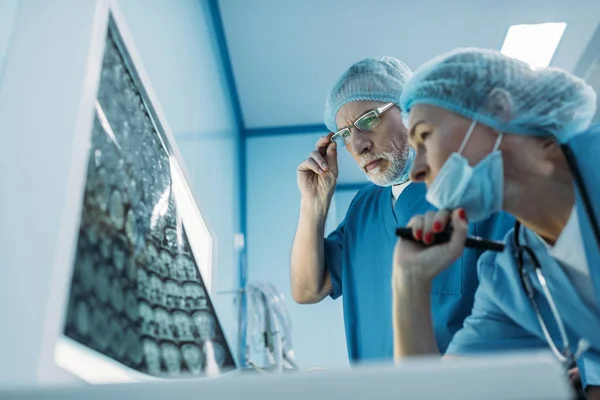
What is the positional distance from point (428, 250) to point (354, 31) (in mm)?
2323

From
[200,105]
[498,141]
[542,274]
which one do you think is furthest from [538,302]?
[200,105]

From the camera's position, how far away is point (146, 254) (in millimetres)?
998

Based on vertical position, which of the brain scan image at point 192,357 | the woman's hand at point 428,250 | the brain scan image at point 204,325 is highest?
the woman's hand at point 428,250

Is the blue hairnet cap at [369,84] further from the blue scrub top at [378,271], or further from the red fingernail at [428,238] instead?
the red fingernail at [428,238]

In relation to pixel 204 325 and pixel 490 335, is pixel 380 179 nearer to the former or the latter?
pixel 490 335

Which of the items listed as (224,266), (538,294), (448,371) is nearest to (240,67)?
(224,266)

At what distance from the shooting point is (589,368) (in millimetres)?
1299

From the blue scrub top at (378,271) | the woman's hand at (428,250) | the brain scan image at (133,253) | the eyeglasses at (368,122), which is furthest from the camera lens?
the eyeglasses at (368,122)

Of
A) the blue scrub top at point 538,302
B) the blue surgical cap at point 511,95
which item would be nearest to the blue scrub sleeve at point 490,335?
the blue scrub top at point 538,302

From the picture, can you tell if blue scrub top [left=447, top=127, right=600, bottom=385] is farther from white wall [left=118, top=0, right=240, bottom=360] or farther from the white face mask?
white wall [left=118, top=0, right=240, bottom=360]

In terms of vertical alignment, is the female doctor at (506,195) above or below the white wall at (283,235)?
below

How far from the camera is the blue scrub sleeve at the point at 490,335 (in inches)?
49.0

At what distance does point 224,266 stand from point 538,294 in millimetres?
2021

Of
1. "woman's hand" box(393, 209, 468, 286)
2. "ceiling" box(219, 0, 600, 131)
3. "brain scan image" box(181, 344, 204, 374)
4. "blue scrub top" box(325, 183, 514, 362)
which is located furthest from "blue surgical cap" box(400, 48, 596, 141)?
"ceiling" box(219, 0, 600, 131)
